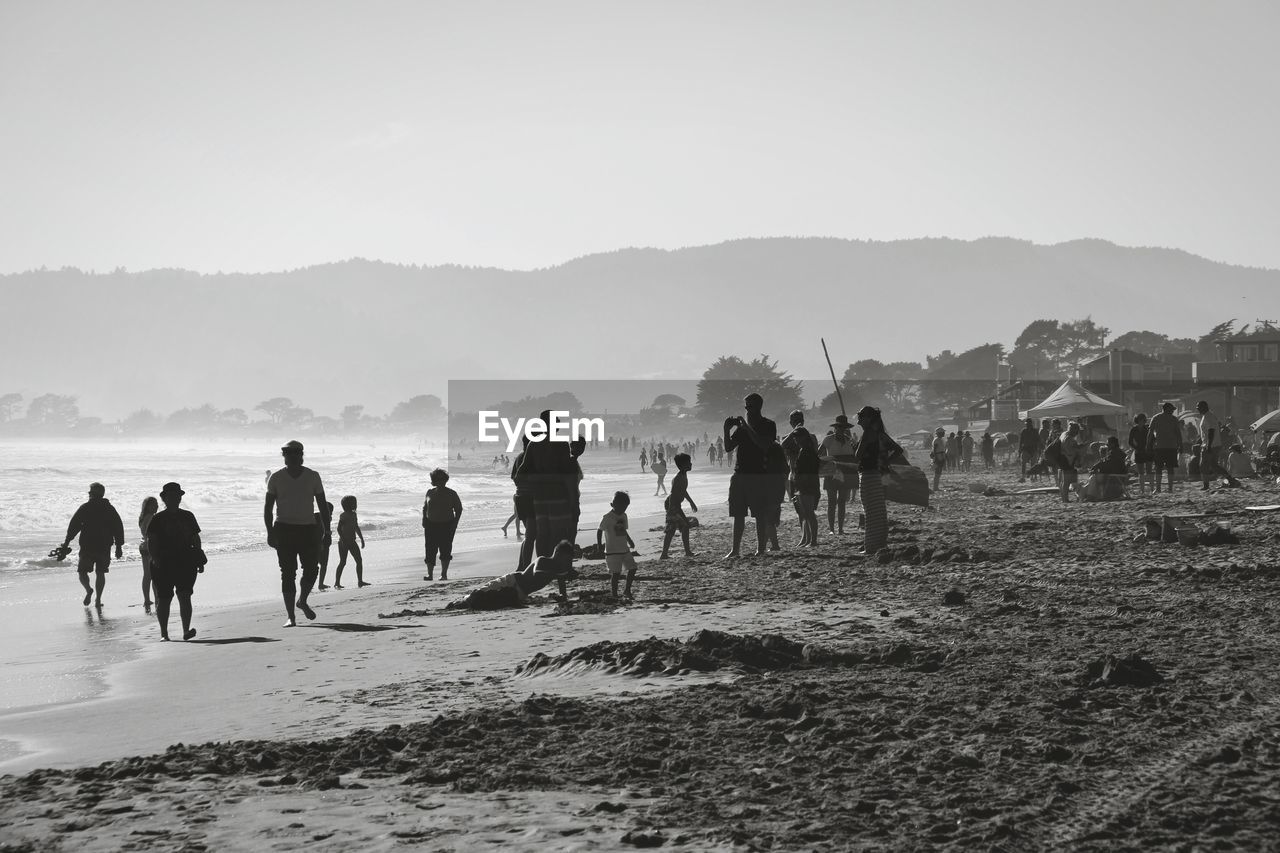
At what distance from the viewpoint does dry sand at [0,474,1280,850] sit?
12.4 feet

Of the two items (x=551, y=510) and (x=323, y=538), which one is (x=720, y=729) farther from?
(x=323, y=538)

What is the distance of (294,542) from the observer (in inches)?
386

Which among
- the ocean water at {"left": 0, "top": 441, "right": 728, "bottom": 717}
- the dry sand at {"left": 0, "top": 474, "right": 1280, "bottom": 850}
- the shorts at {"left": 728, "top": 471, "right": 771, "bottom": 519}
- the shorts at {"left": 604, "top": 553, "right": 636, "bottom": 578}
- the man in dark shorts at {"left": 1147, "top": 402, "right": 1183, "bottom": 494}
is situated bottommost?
the ocean water at {"left": 0, "top": 441, "right": 728, "bottom": 717}

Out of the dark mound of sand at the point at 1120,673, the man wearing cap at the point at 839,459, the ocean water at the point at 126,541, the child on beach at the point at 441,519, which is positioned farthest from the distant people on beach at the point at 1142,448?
the dark mound of sand at the point at 1120,673

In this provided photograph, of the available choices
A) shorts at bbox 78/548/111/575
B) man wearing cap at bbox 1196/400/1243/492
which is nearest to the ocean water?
shorts at bbox 78/548/111/575

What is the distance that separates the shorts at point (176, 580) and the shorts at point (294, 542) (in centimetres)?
73

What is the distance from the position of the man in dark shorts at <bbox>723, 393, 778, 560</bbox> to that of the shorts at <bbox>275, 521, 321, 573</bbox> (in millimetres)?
3873

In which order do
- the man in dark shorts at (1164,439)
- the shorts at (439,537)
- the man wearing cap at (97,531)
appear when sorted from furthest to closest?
the man in dark shorts at (1164,439), the shorts at (439,537), the man wearing cap at (97,531)

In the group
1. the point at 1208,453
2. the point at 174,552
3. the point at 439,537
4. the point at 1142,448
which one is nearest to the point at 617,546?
the point at 174,552

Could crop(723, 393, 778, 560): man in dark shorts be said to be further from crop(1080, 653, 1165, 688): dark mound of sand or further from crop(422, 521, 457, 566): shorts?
crop(1080, 653, 1165, 688): dark mound of sand

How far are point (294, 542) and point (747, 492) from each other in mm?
4583

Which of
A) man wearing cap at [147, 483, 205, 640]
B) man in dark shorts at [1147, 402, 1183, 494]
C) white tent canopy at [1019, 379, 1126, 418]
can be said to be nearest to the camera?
man wearing cap at [147, 483, 205, 640]

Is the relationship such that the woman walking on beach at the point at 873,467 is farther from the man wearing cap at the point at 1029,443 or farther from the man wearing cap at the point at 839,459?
the man wearing cap at the point at 1029,443

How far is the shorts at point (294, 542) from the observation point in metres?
9.75
